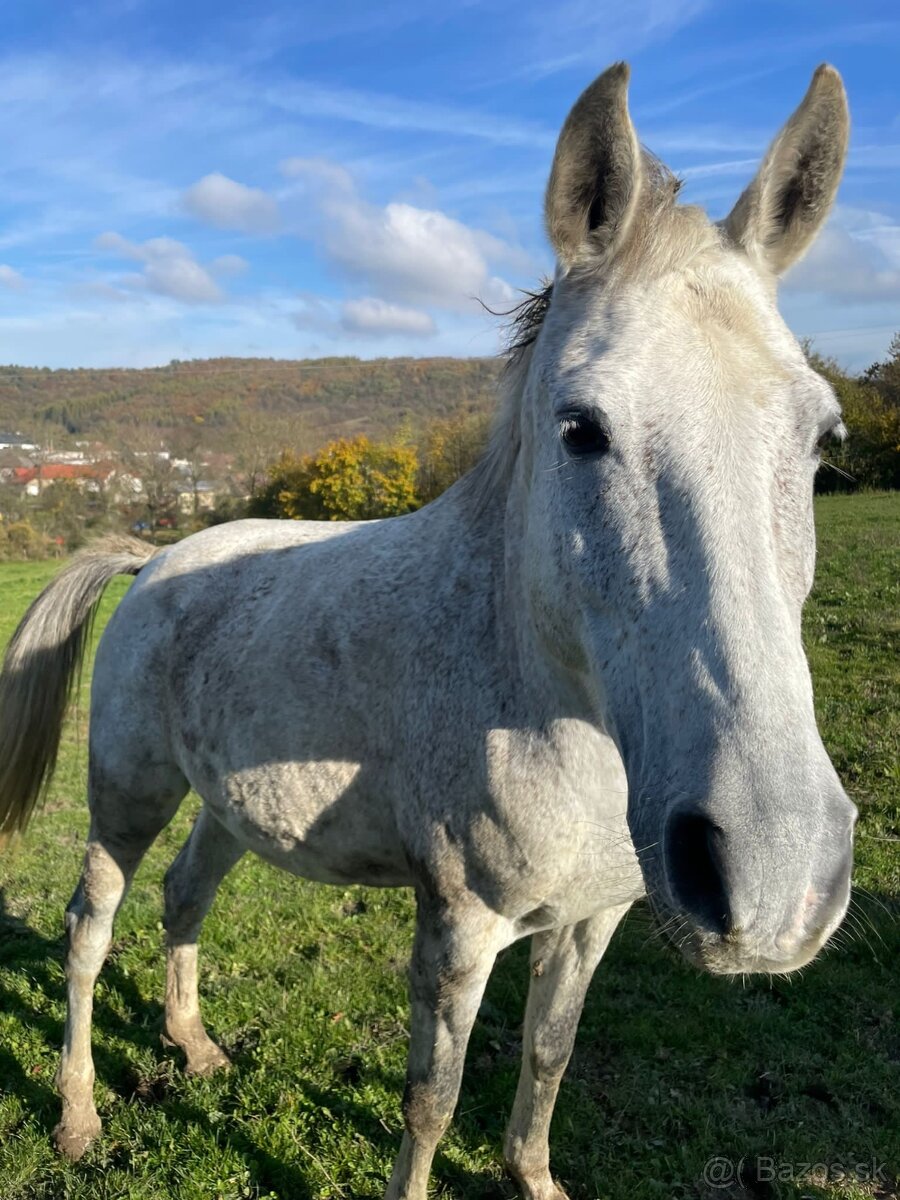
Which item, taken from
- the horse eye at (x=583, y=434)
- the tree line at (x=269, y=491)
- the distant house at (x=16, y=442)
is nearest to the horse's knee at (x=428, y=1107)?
the horse eye at (x=583, y=434)

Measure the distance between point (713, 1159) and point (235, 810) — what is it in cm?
231

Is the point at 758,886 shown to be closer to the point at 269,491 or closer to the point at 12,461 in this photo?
the point at 269,491

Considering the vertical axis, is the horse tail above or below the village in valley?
below

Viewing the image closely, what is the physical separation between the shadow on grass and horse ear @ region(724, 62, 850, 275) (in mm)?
2183

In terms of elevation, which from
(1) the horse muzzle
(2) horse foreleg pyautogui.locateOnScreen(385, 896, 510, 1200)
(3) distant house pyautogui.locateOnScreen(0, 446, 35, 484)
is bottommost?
(2) horse foreleg pyautogui.locateOnScreen(385, 896, 510, 1200)

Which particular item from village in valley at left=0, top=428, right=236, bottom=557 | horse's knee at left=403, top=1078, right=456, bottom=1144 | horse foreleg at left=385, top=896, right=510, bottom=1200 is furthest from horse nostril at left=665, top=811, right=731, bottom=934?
village in valley at left=0, top=428, right=236, bottom=557

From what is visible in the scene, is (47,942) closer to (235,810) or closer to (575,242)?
(235,810)

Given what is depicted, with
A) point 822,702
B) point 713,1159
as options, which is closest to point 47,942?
point 713,1159

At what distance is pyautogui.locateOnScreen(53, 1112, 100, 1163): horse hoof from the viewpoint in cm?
316

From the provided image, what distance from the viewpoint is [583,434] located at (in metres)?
1.61

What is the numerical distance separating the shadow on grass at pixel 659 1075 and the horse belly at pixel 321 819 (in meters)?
0.97

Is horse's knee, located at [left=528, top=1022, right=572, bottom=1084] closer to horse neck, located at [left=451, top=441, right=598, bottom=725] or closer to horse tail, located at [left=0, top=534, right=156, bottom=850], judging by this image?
horse neck, located at [left=451, top=441, right=598, bottom=725]

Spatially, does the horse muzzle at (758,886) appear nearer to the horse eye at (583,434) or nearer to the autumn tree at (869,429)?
the horse eye at (583,434)

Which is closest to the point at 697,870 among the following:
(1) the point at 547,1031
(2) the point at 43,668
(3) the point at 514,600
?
(3) the point at 514,600
